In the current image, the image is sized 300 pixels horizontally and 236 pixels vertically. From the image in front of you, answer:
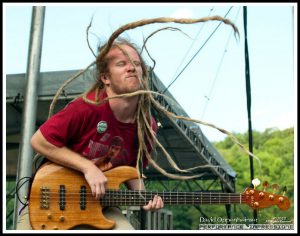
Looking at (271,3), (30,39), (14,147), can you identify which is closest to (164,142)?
(14,147)

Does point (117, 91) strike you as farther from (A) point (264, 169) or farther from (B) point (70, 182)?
(A) point (264, 169)

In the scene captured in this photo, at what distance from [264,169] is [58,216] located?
1726 cm

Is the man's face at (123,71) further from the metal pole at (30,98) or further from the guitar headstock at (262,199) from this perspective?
the metal pole at (30,98)

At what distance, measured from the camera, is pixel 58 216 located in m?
3.42

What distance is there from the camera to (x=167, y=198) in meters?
3.60

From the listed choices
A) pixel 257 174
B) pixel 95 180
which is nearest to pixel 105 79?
pixel 95 180

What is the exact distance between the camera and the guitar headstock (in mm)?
3678

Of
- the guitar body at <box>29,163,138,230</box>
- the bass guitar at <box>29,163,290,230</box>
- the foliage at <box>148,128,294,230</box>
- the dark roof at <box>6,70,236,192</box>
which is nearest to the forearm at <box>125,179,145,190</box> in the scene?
the bass guitar at <box>29,163,290,230</box>

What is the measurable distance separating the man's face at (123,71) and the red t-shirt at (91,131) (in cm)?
12

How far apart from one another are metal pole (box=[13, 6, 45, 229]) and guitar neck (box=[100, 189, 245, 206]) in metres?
1.50

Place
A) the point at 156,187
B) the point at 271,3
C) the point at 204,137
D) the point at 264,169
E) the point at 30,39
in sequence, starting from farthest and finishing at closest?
1. the point at 264,169
2. the point at 156,187
3. the point at 204,137
4. the point at 30,39
5. the point at 271,3

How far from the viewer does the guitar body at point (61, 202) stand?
3.39m

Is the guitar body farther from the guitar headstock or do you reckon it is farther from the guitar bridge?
the guitar headstock

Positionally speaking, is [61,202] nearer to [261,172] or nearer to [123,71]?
[123,71]
